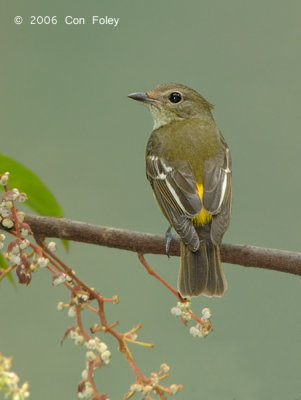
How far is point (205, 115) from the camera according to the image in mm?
3443

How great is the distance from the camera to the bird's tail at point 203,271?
223 centimetres

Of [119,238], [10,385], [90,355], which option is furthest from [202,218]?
[10,385]

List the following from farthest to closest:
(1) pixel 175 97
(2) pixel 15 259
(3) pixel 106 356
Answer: (1) pixel 175 97 < (2) pixel 15 259 < (3) pixel 106 356

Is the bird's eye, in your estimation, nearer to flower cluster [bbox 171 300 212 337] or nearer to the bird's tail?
the bird's tail

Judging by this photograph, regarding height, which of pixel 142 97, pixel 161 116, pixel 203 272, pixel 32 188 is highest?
pixel 142 97

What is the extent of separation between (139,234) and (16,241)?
1.53 feet

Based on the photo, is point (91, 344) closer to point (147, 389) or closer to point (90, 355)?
point (90, 355)

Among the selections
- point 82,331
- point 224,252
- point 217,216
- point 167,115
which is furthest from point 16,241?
point 167,115

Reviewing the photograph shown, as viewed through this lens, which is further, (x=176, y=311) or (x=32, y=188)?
(x=32, y=188)

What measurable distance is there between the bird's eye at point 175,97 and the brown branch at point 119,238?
160 centimetres

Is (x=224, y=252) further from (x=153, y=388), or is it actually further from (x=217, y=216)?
(x=153, y=388)

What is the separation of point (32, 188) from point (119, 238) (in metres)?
0.28

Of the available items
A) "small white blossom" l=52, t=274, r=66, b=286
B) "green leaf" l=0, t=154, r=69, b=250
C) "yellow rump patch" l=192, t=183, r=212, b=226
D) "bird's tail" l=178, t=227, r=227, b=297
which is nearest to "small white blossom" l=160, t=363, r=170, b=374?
"small white blossom" l=52, t=274, r=66, b=286

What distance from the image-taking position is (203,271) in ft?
7.39
